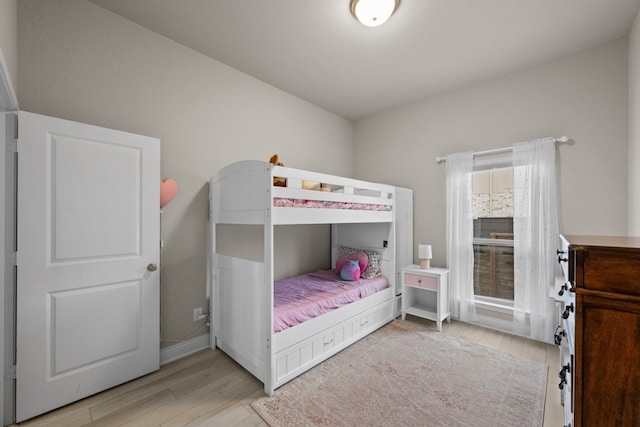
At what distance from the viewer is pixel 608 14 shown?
6.81 feet

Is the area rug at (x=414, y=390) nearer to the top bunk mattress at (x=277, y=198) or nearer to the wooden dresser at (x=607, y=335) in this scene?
the wooden dresser at (x=607, y=335)

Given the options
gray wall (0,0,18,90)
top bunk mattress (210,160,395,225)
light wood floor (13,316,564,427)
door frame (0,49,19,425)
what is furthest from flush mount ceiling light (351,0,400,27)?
light wood floor (13,316,564,427)

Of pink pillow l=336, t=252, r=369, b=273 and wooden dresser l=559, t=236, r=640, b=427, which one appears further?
pink pillow l=336, t=252, r=369, b=273

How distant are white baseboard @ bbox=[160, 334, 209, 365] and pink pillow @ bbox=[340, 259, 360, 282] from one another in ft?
4.97

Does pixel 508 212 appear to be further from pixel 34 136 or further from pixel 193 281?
pixel 34 136

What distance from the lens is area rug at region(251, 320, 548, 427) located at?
1.70 meters

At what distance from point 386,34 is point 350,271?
7.58 feet

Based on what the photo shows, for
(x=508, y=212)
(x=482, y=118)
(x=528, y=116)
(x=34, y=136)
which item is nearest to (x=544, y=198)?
(x=508, y=212)

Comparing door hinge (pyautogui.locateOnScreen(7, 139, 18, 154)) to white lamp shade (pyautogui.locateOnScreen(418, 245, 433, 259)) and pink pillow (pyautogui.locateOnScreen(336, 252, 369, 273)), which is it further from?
white lamp shade (pyautogui.locateOnScreen(418, 245, 433, 259))

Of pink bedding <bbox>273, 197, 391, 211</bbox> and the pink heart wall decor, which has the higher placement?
the pink heart wall decor

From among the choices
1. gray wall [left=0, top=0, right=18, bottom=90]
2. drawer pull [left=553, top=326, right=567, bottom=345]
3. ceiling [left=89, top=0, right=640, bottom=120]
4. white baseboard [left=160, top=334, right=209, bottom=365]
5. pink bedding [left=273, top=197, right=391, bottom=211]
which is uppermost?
ceiling [left=89, top=0, right=640, bottom=120]

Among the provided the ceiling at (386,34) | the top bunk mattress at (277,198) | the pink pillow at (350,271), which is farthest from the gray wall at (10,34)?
the pink pillow at (350,271)

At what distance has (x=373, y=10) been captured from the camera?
1.93 metres

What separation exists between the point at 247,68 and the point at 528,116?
2981mm
